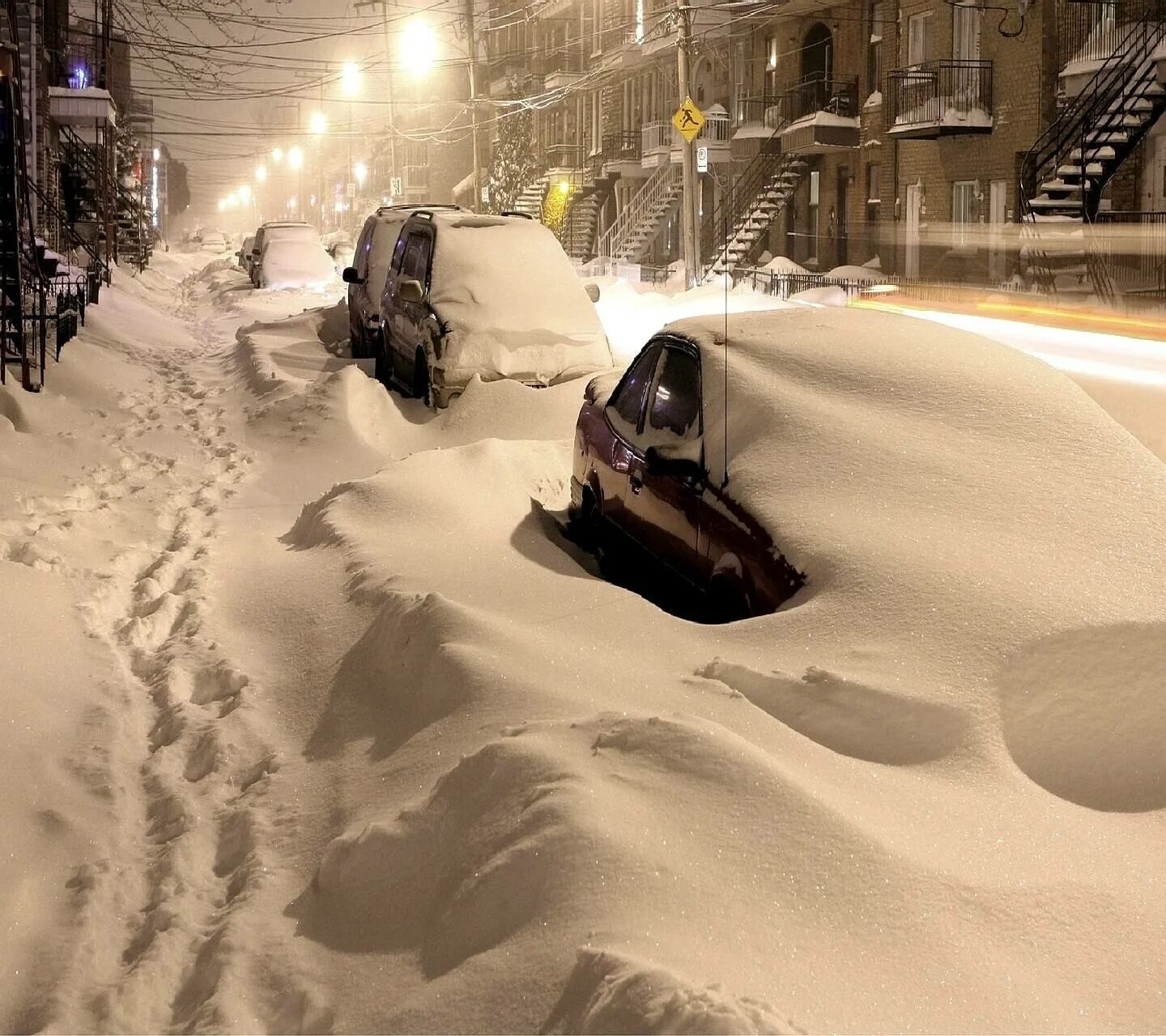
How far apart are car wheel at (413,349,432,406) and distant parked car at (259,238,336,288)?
73.3 ft

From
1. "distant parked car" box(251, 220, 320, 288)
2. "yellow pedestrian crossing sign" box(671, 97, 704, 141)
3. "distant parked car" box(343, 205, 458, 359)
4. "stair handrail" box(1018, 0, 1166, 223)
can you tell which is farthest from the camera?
"distant parked car" box(251, 220, 320, 288)

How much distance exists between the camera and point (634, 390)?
300 inches

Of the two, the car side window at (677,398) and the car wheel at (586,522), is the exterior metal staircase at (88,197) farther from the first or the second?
the car side window at (677,398)

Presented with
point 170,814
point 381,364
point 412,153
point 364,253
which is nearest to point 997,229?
point 364,253

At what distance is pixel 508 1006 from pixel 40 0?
1553 inches

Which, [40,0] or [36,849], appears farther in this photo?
[40,0]

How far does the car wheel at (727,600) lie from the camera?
581cm

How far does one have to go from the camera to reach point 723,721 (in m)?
4.66

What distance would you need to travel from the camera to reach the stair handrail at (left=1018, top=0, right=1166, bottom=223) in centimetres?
2592


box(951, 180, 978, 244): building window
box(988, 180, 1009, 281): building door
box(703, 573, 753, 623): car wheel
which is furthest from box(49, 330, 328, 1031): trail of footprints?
box(951, 180, 978, 244): building window

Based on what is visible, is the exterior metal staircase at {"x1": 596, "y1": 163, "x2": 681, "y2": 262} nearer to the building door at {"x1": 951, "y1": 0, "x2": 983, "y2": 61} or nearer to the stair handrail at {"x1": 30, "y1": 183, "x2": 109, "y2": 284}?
the building door at {"x1": 951, "y1": 0, "x2": 983, "y2": 61}

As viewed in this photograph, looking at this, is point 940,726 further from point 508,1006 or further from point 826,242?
point 826,242

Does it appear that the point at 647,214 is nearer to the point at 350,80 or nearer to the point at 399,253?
the point at 399,253

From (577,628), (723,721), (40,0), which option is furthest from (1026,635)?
(40,0)
